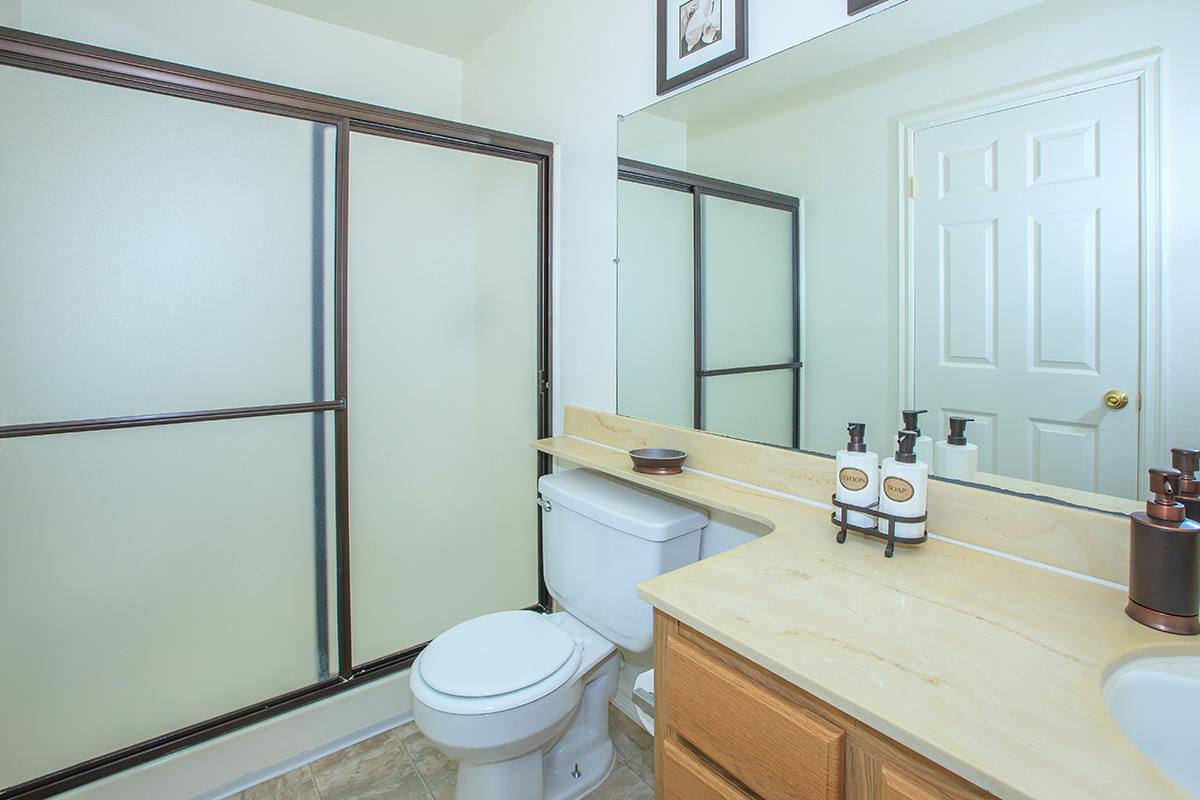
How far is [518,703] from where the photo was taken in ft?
4.34

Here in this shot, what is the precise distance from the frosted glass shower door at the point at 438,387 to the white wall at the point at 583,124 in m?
0.13

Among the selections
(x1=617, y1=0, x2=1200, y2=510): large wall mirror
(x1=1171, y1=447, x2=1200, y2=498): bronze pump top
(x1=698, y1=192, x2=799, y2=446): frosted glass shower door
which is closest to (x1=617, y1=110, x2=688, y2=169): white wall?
(x1=617, y1=0, x2=1200, y2=510): large wall mirror

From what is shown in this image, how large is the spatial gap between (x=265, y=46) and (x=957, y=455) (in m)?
2.61

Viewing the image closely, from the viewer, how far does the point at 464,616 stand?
209cm

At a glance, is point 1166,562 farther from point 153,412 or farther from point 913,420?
point 153,412

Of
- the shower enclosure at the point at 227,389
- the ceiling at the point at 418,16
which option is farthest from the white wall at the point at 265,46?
the shower enclosure at the point at 227,389

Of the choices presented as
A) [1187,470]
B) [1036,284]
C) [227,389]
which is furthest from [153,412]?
[1187,470]

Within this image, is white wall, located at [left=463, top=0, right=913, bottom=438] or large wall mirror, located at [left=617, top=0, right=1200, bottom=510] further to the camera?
white wall, located at [left=463, top=0, right=913, bottom=438]

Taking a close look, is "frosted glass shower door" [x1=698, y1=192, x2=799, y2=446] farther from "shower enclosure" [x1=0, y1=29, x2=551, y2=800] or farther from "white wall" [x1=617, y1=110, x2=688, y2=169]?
"shower enclosure" [x1=0, y1=29, x2=551, y2=800]

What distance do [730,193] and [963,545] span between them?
97 centimetres

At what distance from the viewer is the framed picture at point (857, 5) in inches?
46.0

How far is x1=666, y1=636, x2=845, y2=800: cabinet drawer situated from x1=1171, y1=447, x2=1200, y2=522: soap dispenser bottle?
54 centimetres

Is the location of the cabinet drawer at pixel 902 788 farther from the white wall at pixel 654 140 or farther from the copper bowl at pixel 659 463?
the white wall at pixel 654 140

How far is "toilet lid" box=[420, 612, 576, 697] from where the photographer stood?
135cm
